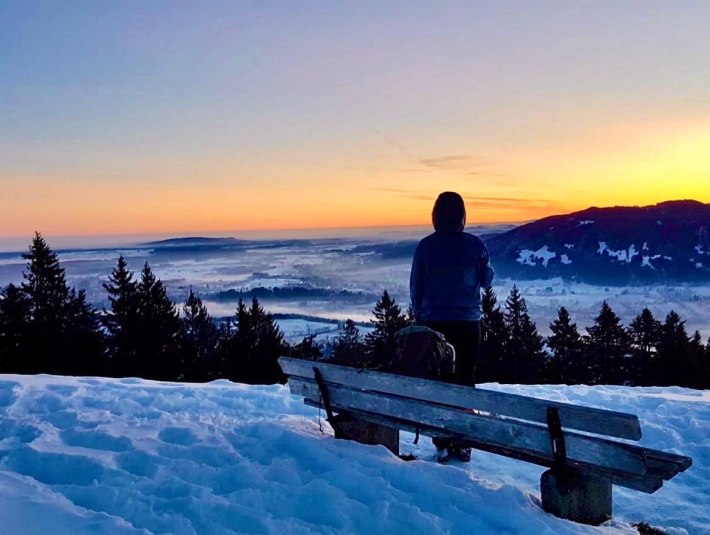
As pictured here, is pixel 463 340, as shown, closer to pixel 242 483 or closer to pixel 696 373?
Result: pixel 242 483

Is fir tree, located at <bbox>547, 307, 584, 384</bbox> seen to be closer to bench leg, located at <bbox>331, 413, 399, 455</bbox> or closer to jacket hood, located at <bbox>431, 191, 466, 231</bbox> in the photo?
jacket hood, located at <bbox>431, 191, 466, 231</bbox>

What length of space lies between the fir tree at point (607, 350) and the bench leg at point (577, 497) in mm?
55184

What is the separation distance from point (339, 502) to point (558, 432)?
157cm

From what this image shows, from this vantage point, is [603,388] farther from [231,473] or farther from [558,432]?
[231,473]

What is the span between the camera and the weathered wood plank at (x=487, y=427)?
3.66 metres

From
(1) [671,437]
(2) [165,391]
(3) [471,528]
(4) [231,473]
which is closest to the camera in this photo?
(3) [471,528]

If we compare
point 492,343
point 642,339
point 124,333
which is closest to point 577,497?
point 124,333

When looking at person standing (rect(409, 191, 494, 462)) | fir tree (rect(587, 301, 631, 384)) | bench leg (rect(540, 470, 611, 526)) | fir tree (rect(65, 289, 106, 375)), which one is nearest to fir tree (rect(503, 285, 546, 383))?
fir tree (rect(587, 301, 631, 384))

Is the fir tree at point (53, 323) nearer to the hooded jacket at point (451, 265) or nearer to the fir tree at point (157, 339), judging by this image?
the fir tree at point (157, 339)

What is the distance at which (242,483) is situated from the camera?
4336 millimetres

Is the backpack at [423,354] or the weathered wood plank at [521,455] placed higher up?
the backpack at [423,354]

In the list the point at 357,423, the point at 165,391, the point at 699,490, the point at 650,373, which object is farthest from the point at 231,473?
the point at 650,373

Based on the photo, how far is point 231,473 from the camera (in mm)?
4469

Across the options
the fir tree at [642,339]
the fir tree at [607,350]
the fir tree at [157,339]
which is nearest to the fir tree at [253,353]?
the fir tree at [157,339]
